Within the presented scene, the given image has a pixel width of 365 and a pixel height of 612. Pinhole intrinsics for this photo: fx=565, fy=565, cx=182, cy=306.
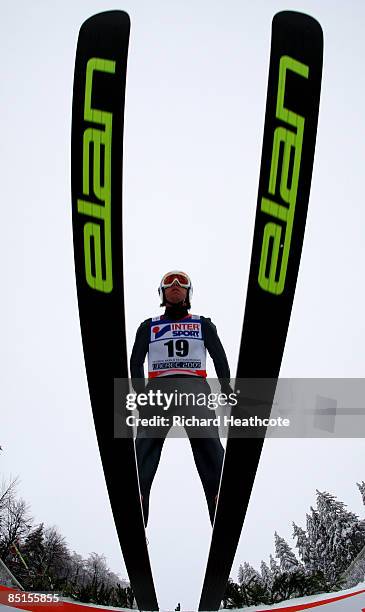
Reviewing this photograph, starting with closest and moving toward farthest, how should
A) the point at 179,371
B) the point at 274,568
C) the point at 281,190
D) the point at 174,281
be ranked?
the point at 281,190 → the point at 179,371 → the point at 174,281 → the point at 274,568

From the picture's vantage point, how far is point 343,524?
1778cm

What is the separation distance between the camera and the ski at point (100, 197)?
3.67 m

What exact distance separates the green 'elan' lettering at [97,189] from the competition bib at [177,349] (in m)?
0.86

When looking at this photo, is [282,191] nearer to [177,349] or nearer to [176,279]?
[176,279]

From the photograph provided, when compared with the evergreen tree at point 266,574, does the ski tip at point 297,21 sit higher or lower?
higher

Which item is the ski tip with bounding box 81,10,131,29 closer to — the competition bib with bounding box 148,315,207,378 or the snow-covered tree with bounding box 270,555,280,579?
the competition bib with bounding box 148,315,207,378

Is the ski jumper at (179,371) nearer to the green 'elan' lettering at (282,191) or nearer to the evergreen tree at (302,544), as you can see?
the green 'elan' lettering at (282,191)

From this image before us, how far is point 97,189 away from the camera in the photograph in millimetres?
3740

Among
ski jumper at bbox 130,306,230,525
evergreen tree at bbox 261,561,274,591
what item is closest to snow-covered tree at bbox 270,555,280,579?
evergreen tree at bbox 261,561,274,591

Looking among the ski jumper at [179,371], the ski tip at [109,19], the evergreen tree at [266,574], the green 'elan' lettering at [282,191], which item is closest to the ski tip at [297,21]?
the green 'elan' lettering at [282,191]

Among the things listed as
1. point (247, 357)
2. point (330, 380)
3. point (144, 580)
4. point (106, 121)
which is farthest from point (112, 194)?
Result: point (144, 580)

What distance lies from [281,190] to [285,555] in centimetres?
1756

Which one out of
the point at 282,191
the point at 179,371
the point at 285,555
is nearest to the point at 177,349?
the point at 179,371

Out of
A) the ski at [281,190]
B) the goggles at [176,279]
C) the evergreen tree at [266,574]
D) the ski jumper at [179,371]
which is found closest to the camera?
the ski at [281,190]
